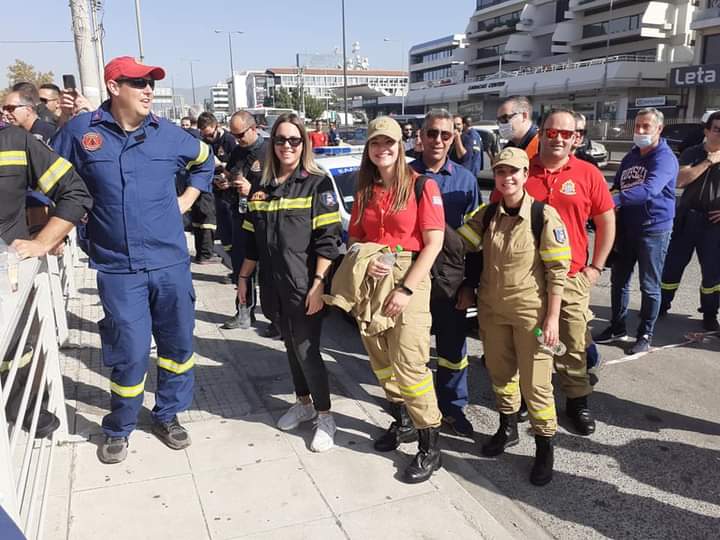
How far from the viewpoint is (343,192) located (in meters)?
6.35

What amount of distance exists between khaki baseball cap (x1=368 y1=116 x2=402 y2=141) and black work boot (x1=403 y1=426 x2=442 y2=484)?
5.24 feet

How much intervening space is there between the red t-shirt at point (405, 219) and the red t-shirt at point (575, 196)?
87 centimetres

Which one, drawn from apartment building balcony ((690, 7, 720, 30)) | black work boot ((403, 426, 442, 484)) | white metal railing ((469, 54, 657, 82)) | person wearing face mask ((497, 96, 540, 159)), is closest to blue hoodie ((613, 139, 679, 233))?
person wearing face mask ((497, 96, 540, 159))

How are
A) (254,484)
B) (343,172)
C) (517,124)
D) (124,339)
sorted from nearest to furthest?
1. (254,484)
2. (124,339)
3. (517,124)
4. (343,172)

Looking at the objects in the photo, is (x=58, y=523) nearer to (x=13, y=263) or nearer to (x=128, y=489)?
(x=128, y=489)

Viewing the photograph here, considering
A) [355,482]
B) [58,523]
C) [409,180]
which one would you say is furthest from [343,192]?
[58,523]

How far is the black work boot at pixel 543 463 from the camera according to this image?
3.25m

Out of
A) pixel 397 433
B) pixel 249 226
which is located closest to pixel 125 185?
pixel 249 226

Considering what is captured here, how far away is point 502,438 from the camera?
3545 mm

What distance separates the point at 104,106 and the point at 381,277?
1.79 m

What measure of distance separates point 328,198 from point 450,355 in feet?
3.99

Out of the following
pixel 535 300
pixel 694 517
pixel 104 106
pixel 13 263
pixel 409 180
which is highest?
pixel 104 106

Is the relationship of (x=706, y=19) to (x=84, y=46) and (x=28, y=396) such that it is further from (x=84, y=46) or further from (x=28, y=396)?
(x=28, y=396)

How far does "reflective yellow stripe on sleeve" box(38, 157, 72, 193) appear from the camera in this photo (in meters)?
3.04
